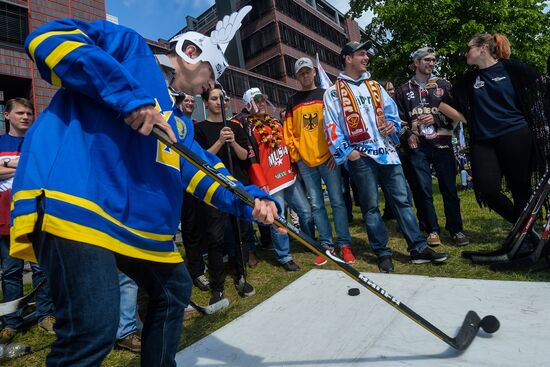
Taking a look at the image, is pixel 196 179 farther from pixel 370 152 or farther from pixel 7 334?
pixel 7 334

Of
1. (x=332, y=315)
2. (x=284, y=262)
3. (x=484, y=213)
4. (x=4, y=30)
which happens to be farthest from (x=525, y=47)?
(x=4, y=30)

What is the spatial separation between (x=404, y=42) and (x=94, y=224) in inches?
642

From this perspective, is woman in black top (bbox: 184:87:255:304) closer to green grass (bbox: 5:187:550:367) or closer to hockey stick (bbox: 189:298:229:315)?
hockey stick (bbox: 189:298:229:315)

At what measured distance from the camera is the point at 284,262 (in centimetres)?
451

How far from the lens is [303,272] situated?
4.30 m

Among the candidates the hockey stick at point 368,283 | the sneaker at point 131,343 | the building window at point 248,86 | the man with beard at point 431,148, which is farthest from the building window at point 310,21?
the hockey stick at point 368,283

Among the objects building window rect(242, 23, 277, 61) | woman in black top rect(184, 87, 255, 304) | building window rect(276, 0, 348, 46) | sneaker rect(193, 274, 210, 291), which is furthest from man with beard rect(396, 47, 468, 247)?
building window rect(276, 0, 348, 46)

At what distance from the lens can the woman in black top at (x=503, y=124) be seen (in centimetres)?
373

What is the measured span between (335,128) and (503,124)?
1683 millimetres

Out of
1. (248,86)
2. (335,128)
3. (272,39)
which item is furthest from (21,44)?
(272,39)

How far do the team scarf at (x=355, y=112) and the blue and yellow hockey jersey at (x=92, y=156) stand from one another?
8.97 feet

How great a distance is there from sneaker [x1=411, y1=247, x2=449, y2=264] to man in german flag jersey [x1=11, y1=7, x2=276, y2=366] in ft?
9.74

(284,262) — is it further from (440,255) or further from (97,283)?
(97,283)

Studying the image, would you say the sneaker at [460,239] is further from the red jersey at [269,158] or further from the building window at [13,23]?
the building window at [13,23]
